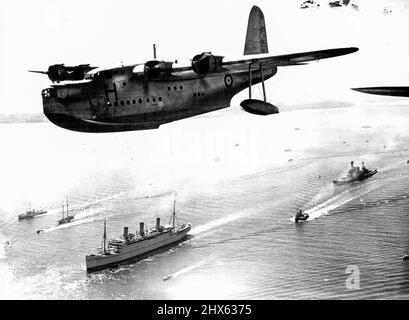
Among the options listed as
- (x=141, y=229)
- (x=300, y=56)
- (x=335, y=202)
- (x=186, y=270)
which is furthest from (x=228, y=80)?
(x=335, y=202)

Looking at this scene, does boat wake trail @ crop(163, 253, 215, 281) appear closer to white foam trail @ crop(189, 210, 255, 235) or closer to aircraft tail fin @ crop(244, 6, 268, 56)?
white foam trail @ crop(189, 210, 255, 235)

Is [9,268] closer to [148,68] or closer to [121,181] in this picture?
[121,181]

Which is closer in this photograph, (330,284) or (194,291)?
(194,291)

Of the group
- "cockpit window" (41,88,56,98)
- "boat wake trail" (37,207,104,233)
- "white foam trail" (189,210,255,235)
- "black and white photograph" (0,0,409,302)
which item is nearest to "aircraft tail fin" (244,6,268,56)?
"black and white photograph" (0,0,409,302)

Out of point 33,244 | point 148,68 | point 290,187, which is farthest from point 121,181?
point 148,68

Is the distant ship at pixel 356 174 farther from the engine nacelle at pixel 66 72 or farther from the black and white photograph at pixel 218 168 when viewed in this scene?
the engine nacelle at pixel 66 72

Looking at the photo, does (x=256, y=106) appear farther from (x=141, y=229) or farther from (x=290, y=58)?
(x=141, y=229)
